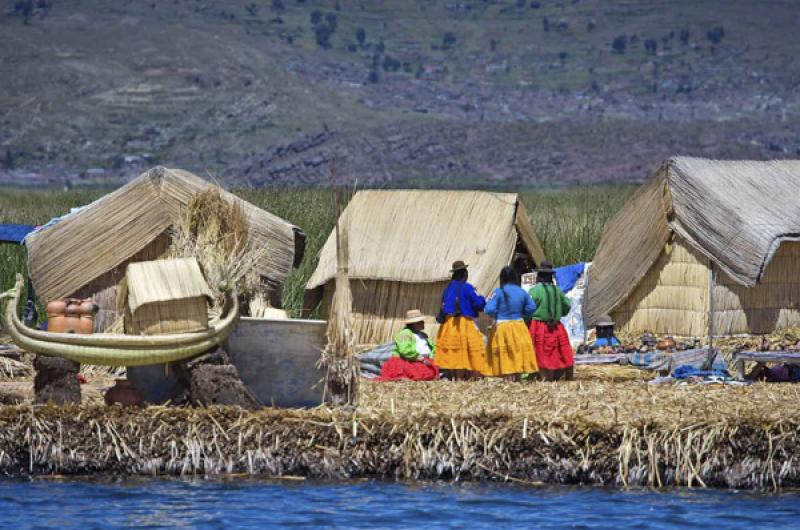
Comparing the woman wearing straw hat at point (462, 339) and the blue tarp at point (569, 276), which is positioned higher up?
the blue tarp at point (569, 276)

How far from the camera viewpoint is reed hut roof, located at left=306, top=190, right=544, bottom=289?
16188 mm

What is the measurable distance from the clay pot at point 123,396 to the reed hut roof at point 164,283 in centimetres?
54

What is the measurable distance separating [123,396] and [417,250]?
5.94m

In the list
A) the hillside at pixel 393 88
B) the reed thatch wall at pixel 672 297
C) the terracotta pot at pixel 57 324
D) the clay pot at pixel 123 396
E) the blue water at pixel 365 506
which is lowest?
the blue water at pixel 365 506

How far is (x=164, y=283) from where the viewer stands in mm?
10688

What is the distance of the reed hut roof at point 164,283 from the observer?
10617mm

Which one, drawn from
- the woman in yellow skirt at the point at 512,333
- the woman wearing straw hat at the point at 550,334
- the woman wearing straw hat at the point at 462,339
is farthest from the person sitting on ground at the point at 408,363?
the woman wearing straw hat at the point at 550,334

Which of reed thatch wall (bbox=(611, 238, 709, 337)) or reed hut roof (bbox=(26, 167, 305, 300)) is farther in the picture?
reed thatch wall (bbox=(611, 238, 709, 337))

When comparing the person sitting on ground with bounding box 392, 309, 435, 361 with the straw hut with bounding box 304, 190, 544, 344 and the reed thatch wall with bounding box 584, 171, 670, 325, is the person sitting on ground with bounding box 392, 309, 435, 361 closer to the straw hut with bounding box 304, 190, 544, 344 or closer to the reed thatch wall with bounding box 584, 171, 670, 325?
the straw hut with bounding box 304, 190, 544, 344

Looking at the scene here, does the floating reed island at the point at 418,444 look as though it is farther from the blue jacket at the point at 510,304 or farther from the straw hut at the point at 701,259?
the straw hut at the point at 701,259

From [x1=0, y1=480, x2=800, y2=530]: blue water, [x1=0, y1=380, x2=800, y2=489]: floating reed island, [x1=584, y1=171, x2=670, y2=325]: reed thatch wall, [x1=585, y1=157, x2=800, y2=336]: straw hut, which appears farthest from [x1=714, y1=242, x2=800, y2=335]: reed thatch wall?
[x1=0, y1=480, x2=800, y2=530]: blue water

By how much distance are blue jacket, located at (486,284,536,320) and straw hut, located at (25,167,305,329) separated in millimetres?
1809

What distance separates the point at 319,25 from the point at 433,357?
8066 cm

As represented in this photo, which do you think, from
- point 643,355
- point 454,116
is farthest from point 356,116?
point 643,355
